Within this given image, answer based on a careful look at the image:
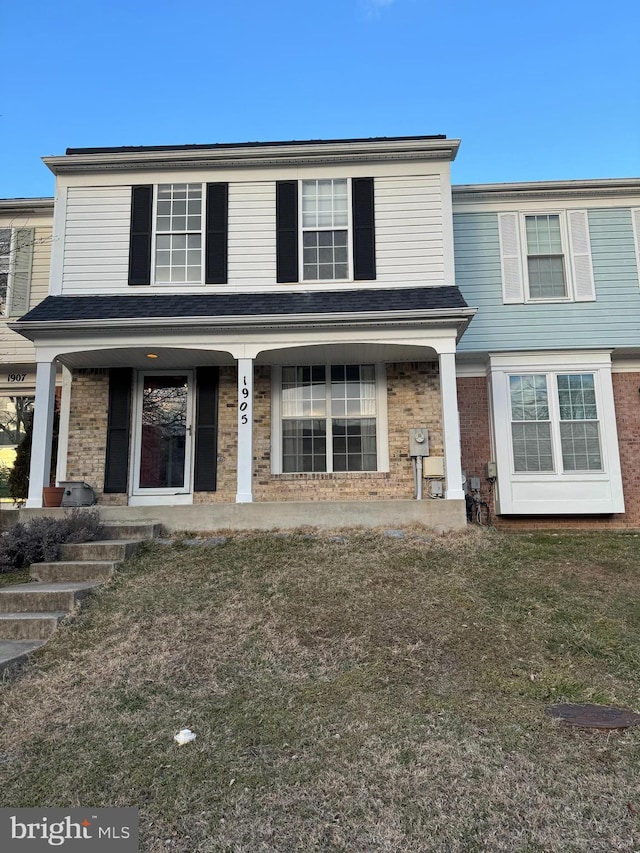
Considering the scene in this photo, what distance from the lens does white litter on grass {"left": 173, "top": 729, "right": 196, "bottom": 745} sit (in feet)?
10.8

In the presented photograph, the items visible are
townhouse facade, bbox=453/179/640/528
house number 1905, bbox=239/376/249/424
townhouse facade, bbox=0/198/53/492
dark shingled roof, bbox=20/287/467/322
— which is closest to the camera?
house number 1905, bbox=239/376/249/424

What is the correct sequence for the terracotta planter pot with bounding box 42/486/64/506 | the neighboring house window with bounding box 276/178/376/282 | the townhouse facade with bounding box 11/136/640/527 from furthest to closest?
the neighboring house window with bounding box 276/178/376/282, the townhouse facade with bounding box 11/136/640/527, the terracotta planter pot with bounding box 42/486/64/506

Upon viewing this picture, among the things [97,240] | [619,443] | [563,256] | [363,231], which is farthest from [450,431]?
[97,240]

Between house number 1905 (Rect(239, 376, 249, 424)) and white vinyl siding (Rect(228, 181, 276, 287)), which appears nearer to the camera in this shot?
house number 1905 (Rect(239, 376, 249, 424))

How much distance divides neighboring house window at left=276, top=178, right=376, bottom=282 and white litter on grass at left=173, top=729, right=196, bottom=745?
7164 millimetres

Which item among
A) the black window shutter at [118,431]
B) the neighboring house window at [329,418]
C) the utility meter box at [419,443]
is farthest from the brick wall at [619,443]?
the black window shutter at [118,431]

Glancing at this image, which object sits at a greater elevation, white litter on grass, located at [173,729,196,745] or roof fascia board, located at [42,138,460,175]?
roof fascia board, located at [42,138,460,175]

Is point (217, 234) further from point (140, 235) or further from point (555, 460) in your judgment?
point (555, 460)

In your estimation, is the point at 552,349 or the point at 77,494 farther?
the point at 552,349

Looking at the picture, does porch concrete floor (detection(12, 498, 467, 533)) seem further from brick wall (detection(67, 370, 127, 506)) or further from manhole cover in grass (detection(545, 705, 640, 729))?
manhole cover in grass (detection(545, 705, 640, 729))

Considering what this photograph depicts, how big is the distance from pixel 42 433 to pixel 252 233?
4392 millimetres

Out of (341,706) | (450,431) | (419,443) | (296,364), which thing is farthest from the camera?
(296,364)

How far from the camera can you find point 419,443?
→ 9.12 meters

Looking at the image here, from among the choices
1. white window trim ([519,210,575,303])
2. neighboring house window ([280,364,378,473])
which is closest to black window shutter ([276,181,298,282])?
neighboring house window ([280,364,378,473])
